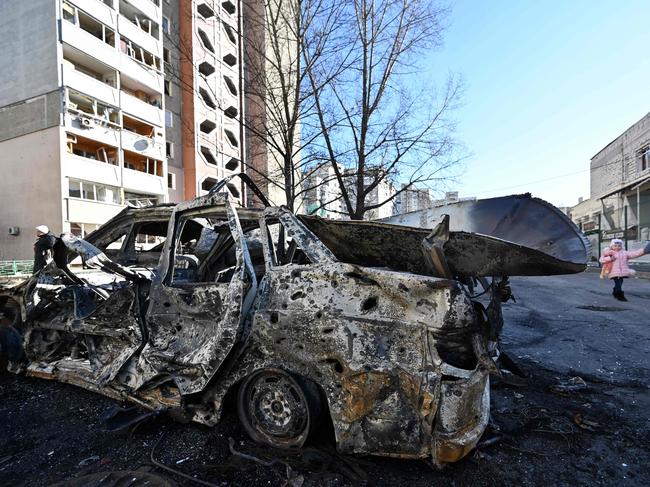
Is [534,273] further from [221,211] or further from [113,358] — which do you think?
[113,358]

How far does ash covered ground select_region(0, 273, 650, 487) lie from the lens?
93.2 inches

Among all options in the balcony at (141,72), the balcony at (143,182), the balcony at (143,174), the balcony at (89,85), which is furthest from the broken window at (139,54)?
the balcony at (143,182)

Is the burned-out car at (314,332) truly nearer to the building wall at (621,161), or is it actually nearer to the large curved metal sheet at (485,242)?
the large curved metal sheet at (485,242)

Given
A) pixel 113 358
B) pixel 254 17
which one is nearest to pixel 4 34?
pixel 254 17

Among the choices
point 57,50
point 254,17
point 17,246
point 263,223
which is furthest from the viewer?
point 17,246

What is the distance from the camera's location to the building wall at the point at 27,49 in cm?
2152

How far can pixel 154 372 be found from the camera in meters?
2.89

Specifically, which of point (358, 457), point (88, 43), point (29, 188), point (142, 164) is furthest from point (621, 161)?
point (29, 188)

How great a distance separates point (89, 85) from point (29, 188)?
23.9 ft

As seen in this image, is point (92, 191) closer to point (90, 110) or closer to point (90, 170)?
point (90, 170)

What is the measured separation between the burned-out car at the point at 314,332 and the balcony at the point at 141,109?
2576cm

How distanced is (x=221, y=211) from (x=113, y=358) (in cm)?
163

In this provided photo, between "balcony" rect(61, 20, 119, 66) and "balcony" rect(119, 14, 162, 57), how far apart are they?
1.92 m

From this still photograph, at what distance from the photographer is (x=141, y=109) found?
2603cm
